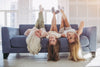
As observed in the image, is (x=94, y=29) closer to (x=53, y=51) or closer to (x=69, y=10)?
(x=53, y=51)

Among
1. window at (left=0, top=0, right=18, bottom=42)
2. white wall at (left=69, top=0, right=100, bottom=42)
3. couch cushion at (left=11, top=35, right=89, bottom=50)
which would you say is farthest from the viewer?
window at (left=0, top=0, right=18, bottom=42)

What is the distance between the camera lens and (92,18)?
15.9 feet

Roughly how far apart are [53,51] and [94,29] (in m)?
0.86

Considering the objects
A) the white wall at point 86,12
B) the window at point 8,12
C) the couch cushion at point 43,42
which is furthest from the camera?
the window at point 8,12

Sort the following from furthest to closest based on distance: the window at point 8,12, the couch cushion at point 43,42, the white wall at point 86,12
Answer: the window at point 8,12, the white wall at point 86,12, the couch cushion at point 43,42

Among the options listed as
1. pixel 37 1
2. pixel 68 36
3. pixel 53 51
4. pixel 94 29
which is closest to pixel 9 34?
pixel 53 51

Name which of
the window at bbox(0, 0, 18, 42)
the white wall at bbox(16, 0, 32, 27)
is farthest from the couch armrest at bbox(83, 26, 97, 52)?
the window at bbox(0, 0, 18, 42)

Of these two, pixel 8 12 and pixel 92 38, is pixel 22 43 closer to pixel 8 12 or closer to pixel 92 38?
pixel 92 38

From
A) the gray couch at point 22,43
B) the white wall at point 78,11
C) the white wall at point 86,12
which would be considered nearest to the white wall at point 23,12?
the white wall at point 78,11

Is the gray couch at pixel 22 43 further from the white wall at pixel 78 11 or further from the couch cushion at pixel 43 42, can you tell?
the white wall at pixel 78 11

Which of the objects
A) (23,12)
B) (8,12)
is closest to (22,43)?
(23,12)

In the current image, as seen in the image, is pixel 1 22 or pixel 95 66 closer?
pixel 95 66

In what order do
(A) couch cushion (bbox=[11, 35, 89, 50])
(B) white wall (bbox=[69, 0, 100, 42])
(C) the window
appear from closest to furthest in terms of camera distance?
1. (A) couch cushion (bbox=[11, 35, 89, 50])
2. (B) white wall (bbox=[69, 0, 100, 42])
3. (C) the window

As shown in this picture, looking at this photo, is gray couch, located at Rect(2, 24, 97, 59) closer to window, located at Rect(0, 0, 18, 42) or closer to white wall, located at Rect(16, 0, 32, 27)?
white wall, located at Rect(16, 0, 32, 27)
